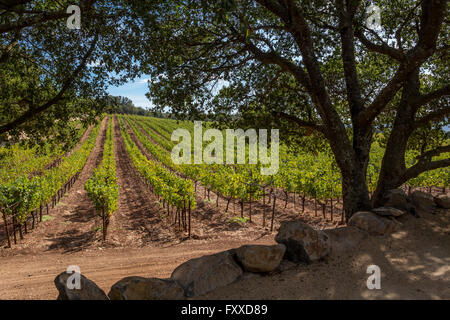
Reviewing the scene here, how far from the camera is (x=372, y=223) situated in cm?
647

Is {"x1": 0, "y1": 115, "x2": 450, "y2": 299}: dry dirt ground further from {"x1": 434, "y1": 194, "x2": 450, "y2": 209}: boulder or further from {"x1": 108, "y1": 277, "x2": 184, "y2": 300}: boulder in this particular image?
{"x1": 108, "y1": 277, "x2": 184, "y2": 300}: boulder

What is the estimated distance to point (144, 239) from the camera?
14039 mm

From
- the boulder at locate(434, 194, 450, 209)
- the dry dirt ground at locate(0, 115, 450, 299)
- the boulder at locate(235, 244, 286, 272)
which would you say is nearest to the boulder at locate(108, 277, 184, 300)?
the dry dirt ground at locate(0, 115, 450, 299)

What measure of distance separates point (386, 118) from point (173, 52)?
7.85 m

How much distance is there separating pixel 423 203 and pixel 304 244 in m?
4.74

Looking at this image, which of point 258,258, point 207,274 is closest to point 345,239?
point 258,258

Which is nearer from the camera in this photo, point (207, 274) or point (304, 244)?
point (207, 274)

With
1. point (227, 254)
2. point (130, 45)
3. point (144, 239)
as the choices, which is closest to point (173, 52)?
point (130, 45)

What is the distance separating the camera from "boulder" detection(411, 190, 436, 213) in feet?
24.9

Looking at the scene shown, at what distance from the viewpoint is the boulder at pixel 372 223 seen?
21.2ft

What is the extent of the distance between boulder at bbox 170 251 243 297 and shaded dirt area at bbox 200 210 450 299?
155 mm

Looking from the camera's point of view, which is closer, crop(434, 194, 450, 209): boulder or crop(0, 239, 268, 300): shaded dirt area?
crop(434, 194, 450, 209): boulder

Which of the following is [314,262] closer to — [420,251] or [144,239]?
[420,251]

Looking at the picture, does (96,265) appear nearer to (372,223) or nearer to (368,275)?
(368,275)
